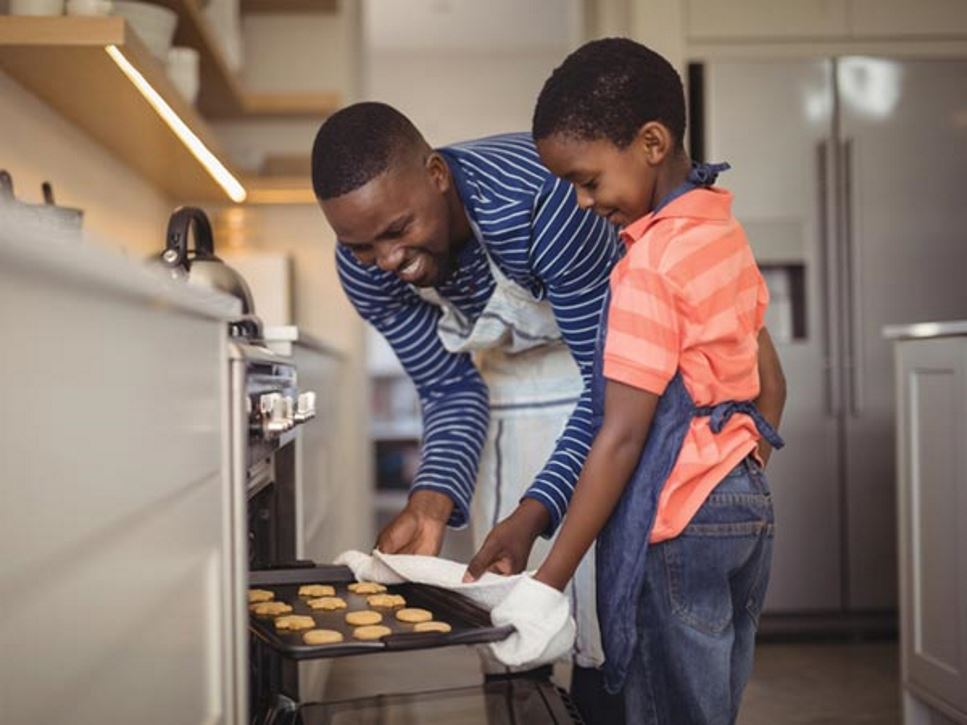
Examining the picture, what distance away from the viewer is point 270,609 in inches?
52.9

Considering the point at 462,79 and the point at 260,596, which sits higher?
the point at 462,79

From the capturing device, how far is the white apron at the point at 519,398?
5.86 ft

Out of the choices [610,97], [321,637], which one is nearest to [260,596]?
[321,637]

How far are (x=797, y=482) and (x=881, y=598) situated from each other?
0.41 metres

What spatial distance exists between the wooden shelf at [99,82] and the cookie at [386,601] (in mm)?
1192

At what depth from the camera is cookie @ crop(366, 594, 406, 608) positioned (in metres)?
1.36

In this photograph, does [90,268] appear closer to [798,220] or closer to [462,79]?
[798,220]

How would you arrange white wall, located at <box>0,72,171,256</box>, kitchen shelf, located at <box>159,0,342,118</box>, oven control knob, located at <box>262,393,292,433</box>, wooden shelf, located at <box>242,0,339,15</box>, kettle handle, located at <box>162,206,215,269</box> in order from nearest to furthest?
oven control knob, located at <box>262,393,292,433</box> → kettle handle, located at <box>162,206,215,269</box> → white wall, located at <box>0,72,171,256</box> → kitchen shelf, located at <box>159,0,342,118</box> → wooden shelf, located at <box>242,0,339,15</box>

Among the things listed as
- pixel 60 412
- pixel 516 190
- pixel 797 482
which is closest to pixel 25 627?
pixel 60 412

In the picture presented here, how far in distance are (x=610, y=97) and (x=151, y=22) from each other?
1.71 m

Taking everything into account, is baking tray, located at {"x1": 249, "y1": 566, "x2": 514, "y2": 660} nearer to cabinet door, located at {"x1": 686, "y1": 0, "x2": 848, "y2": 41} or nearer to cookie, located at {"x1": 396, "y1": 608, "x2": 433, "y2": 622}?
cookie, located at {"x1": 396, "y1": 608, "x2": 433, "y2": 622}

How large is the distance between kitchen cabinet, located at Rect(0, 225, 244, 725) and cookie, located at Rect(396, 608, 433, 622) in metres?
0.17

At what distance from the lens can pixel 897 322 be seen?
3.57m

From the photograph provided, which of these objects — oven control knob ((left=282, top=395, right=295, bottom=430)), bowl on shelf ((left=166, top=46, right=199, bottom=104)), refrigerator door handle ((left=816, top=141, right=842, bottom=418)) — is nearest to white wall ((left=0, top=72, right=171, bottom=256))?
bowl on shelf ((left=166, top=46, right=199, bottom=104))
